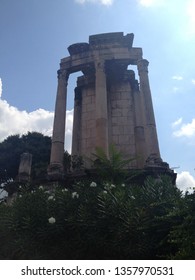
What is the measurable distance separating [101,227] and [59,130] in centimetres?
1194

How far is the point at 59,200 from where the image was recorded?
9086 mm

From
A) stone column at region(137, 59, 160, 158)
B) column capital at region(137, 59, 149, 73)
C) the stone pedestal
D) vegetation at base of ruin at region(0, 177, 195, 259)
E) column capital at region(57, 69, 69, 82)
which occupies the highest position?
column capital at region(57, 69, 69, 82)

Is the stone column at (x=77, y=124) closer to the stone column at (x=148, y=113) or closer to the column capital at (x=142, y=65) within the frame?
the column capital at (x=142, y=65)

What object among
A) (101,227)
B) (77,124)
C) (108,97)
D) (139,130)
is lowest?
(101,227)

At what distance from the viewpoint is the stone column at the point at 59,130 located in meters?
17.2

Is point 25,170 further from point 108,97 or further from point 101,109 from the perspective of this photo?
point 108,97

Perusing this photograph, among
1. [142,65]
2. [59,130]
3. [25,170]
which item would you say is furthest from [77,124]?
[142,65]

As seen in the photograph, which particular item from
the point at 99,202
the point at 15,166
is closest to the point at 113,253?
the point at 99,202

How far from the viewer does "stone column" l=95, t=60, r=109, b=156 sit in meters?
17.8

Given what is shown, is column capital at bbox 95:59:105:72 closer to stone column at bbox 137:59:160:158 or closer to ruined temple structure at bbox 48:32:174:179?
ruined temple structure at bbox 48:32:174:179

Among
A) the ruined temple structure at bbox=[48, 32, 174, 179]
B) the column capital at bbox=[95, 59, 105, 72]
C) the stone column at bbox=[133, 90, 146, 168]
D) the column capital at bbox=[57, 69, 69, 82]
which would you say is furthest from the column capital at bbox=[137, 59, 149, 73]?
the column capital at bbox=[57, 69, 69, 82]

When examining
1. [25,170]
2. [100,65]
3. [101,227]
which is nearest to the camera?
[101,227]

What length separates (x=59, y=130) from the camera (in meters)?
19.3

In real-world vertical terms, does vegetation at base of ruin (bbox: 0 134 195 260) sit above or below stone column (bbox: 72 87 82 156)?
below
